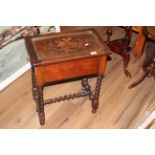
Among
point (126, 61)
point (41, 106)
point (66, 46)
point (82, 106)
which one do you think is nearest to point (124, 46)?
point (126, 61)

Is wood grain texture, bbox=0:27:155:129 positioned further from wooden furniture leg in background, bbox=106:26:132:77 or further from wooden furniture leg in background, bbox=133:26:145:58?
wooden furniture leg in background, bbox=133:26:145:58

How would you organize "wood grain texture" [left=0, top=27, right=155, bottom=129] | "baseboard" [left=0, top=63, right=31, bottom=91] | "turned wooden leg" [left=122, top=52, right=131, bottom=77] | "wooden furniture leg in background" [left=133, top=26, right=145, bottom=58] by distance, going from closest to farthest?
1. "wood grain texture" [left=0, top=27, right=155, bottom=129]
2. "baseboard" [left=0, top=63, right=31, bottom=91]
3. "turned wooden leg" [left=122, top=52, right=131, bottom=77]
4. "wooden furniture leg in background" [left=133, top=26, right=145, bottom=58]

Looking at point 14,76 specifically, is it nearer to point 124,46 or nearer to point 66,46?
point 66,46

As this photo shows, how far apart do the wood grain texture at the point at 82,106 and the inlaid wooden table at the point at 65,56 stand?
378 mm

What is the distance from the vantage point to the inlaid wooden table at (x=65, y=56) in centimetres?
165

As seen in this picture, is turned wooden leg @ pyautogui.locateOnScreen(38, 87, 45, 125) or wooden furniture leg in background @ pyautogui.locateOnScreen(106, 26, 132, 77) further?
wooden furniture leg in background @ pyautogui.locateOnScreen(106, 26, 132, 77)

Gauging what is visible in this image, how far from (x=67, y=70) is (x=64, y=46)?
0.19m

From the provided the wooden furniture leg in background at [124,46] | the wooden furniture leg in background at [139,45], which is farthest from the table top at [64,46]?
the wooden furniture leg in background at [139,45]

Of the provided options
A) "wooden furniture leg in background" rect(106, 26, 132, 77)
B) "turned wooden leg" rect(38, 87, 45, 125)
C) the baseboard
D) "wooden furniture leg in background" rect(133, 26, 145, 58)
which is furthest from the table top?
"wooden furniture leg in background" rect(133, 26, 145, 58)

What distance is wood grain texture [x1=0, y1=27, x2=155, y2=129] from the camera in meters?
2.16

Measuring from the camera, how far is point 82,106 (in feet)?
7.58

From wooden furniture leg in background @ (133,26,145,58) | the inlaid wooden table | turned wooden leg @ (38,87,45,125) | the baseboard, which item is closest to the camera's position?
the inlaid wooden table

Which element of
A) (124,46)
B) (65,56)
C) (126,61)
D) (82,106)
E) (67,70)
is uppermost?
(65,56)
